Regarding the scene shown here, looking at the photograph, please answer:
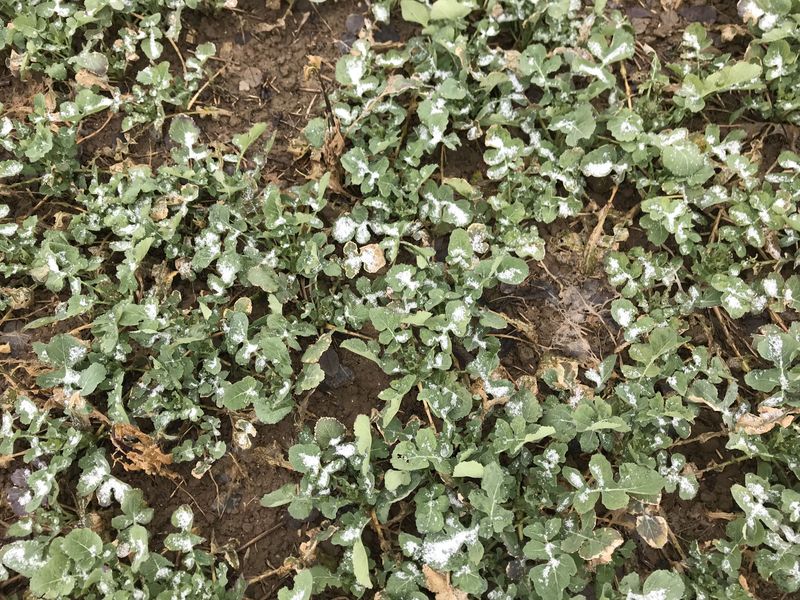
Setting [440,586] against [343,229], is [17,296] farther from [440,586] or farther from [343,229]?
[440,586]

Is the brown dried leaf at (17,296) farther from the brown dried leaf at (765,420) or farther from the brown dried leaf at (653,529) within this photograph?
the brown dried leaf at (765,420)

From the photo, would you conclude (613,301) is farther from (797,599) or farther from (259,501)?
(259,501)

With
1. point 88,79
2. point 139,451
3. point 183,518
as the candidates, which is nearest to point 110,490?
point 139,451

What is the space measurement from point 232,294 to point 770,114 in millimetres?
2331

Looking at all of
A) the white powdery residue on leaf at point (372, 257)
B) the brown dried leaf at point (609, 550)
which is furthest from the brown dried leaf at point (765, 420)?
the white powdery residue on leaf at point (372, 257)

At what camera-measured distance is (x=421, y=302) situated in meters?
2.38

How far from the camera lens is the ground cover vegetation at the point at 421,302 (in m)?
2.16

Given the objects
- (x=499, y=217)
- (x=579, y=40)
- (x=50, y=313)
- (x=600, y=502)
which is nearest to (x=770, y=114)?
(x=579, y=40)

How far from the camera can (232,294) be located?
2.48 m

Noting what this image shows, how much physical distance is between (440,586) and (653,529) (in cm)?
75

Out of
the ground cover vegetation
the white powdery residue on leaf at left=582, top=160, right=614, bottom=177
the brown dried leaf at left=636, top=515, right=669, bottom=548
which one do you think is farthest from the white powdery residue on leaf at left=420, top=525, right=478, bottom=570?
the white powdery residue on leaf at left=582, top=160, right=614, bottom=177

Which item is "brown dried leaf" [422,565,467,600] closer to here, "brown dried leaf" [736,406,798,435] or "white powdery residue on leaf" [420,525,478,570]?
"white powdery residue on leaf" [420,525,478,570]

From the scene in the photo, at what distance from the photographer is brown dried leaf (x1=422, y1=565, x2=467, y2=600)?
207 centimetres

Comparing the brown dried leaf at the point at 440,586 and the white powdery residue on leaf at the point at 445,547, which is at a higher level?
the white powdery residue on leaf at the point at 445,547
